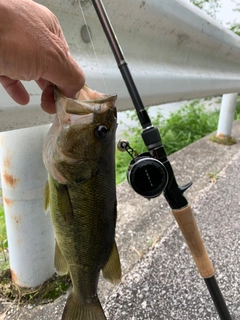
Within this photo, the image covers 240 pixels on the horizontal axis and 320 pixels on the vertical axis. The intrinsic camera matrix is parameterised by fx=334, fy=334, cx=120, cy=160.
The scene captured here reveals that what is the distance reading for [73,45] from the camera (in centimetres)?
140

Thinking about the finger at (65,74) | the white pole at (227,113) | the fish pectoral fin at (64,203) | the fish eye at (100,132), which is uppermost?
the finger at (65,74)

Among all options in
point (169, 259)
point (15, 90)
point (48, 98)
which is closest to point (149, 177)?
point (48, 98)

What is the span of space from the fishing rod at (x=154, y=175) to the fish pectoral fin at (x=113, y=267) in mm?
261

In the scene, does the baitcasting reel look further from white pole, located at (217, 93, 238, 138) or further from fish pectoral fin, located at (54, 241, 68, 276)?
white pole, located at (217, 93, 238, 138)

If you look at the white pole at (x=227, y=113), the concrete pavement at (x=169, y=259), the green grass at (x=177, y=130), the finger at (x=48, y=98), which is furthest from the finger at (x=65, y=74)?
the green grass at (x=177, y=130)

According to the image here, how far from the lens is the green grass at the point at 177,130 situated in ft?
16.0

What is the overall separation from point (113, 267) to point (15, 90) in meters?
0.77

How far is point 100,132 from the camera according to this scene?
Answer: 1147mm

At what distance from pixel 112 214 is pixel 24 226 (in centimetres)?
67

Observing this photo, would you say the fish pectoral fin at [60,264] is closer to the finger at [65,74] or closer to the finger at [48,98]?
the finger at [48,98]

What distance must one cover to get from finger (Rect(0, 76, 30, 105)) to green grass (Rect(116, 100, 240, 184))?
11.0 ft

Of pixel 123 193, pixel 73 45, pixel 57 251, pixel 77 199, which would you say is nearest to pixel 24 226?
pixel 57 251

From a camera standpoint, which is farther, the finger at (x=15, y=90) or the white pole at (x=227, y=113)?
the white pole at (x=227, y=113)

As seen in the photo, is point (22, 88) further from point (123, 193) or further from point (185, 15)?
point (123, 193)
